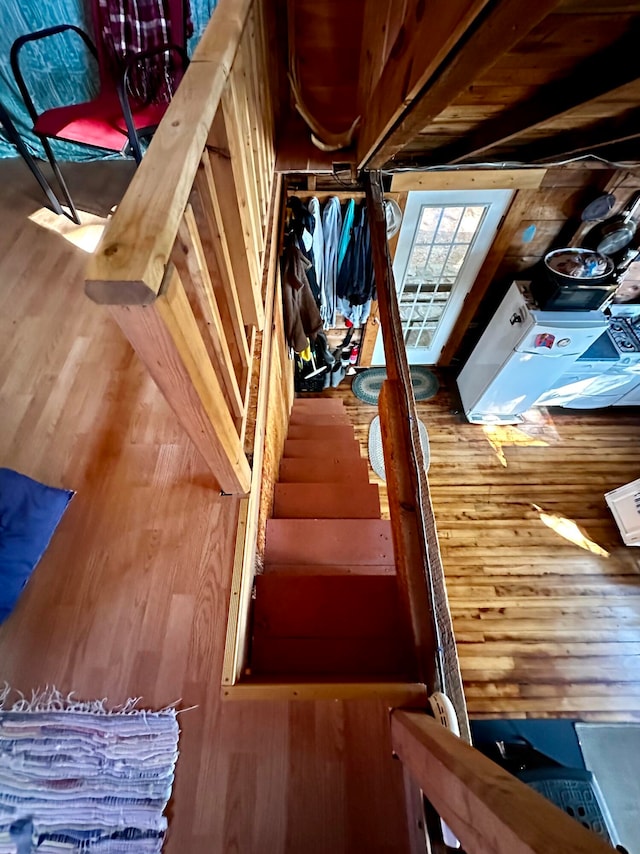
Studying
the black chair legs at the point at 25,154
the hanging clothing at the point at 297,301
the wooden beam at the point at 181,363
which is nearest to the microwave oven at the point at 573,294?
the hanging clothing at the point at 297,301

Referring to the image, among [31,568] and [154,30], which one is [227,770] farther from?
[154,30]

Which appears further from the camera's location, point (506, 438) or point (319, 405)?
Answer: point (506, 438)

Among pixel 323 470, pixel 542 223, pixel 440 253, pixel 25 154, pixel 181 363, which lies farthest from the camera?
pixel 440 253

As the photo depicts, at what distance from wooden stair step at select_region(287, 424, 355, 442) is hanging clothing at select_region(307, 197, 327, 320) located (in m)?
1.08

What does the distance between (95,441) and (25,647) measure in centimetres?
70

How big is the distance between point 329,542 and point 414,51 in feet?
5.94

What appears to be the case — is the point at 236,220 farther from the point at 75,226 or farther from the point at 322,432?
the point at 322,432

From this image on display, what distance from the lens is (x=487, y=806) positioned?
0.54 meters

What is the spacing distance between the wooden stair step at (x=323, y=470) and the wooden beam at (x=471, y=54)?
1.74 meters

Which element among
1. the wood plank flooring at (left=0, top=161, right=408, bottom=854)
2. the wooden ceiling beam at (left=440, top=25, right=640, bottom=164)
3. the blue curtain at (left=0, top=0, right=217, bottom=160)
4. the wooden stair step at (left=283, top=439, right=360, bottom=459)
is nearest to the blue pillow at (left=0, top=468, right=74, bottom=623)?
the wood plank flooring at (left=0, top=161, right=408, bottom=854)

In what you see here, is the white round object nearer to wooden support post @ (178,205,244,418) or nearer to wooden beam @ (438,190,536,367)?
wooden support post @ (178,205,244,418)

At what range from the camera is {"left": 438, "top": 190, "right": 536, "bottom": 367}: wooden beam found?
3074mm

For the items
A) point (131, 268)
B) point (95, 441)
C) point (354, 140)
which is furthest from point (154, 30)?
point (131, 268)

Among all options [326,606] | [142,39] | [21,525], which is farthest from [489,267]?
[21,525]
